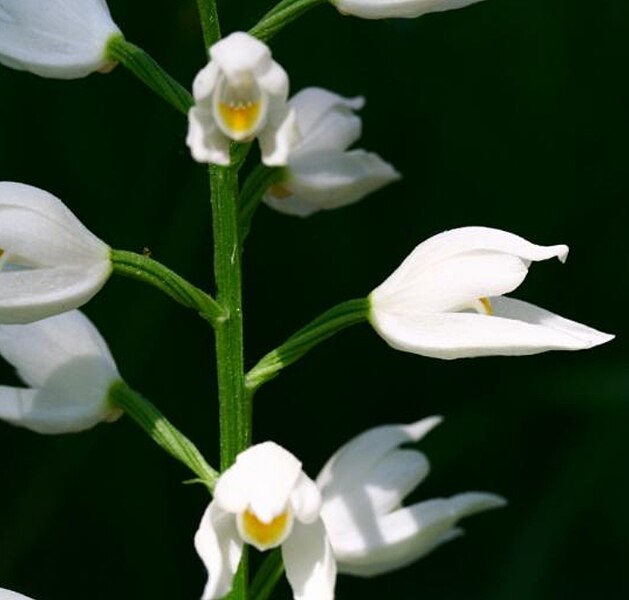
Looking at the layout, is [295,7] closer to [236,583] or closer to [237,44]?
[237,44]

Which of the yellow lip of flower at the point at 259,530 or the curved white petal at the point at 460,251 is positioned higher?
the curved white petal at the point at 460,251

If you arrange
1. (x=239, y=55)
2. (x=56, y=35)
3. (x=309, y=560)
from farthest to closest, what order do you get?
(x=56, y=35)
(x=309, y=560)
(x=239, y=55)

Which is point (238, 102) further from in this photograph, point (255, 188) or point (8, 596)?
point (8, 596)

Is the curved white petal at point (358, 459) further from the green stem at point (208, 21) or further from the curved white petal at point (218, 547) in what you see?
the green stem at point (208, 21)

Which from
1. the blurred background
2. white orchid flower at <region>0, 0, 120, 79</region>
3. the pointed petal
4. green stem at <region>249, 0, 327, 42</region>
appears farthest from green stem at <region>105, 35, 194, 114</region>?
the blurred background

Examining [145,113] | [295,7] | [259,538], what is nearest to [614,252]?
[145,113]

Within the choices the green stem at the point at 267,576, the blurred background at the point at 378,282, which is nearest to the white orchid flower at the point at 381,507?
the green stem at the point at 267,576

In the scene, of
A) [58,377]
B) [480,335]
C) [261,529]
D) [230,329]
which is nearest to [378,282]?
[58,377]
